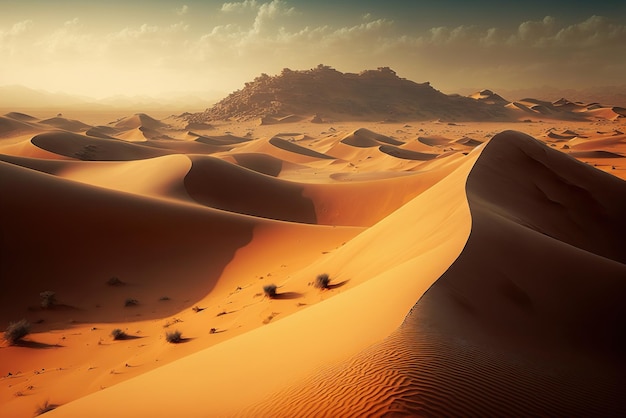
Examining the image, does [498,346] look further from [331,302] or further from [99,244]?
[99,244]

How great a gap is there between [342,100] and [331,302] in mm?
98930

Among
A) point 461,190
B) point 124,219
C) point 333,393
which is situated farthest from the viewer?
point 124,219

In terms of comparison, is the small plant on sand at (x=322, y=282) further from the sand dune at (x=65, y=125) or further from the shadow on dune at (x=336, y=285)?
the sand dune at (x=65, y=125)

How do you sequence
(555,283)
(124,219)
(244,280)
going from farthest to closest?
(124,219)
(244,280)
(555,283)

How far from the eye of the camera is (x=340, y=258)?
9453 millimetres

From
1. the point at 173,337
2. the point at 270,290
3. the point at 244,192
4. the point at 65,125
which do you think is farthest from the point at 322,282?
the point at 65,125

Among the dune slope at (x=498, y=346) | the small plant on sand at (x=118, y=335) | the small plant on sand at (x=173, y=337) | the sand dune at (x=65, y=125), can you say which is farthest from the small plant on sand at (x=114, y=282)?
the sand dune at (x=65, y=125)

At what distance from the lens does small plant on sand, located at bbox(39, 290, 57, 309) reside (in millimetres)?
9156

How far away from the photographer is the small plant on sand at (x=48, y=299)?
30.0 feet

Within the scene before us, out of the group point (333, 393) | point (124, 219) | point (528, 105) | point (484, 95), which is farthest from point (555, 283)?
point (484, 95)

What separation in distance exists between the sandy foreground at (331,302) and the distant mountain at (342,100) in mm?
79455

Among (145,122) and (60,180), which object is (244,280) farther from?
(145,122)

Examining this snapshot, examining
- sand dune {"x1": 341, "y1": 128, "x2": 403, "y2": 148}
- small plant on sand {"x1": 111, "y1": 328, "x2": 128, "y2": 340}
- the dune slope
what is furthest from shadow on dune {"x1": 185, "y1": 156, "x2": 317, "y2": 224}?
sand dune {"x1": 341, "y1": 128, "x2": 403, "y2": 148}

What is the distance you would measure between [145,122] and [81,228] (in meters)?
75.5
